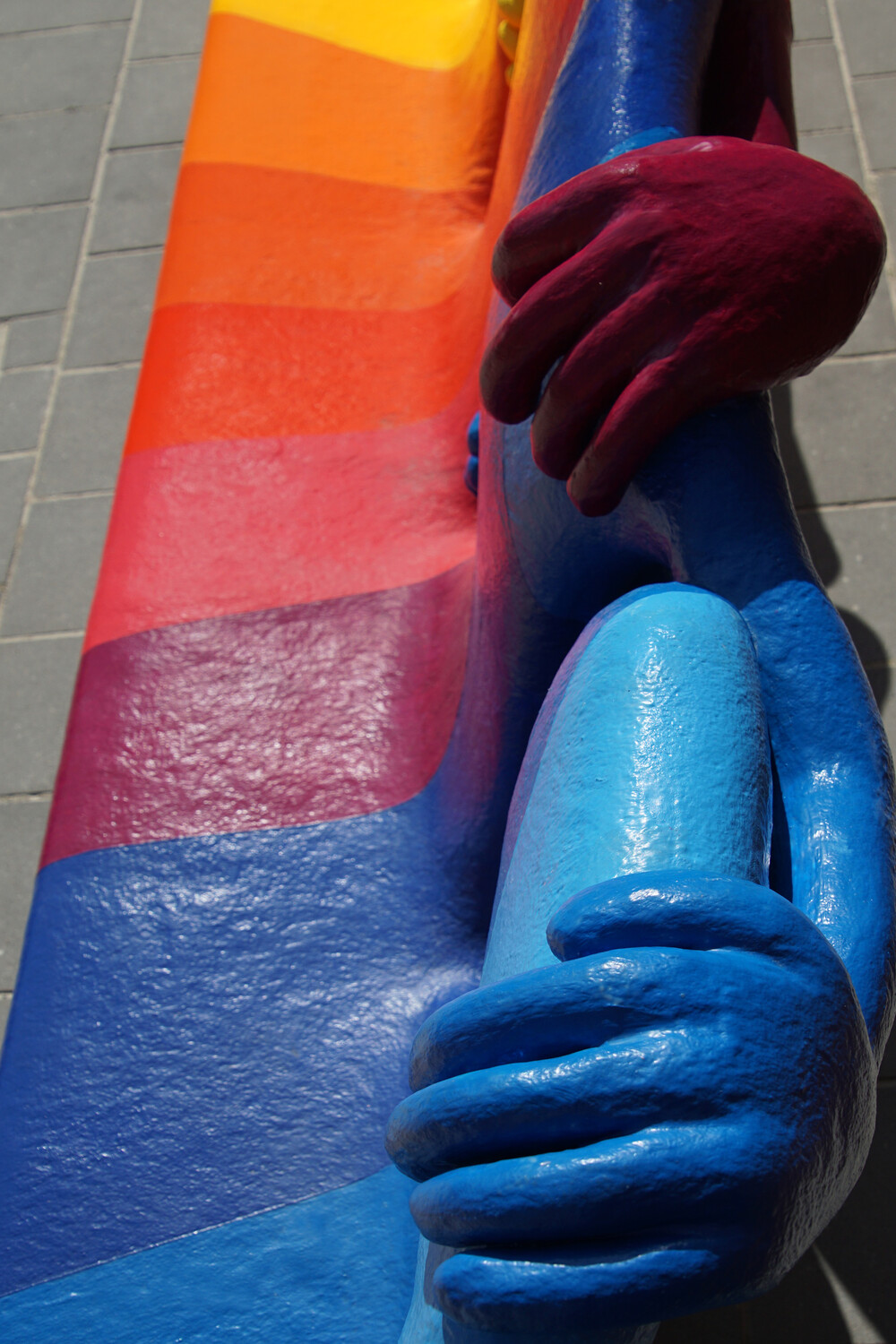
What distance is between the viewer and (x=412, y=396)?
1439mm

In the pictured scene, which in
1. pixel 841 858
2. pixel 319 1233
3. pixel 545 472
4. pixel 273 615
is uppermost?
pixel 545 472

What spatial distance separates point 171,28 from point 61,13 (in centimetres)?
31

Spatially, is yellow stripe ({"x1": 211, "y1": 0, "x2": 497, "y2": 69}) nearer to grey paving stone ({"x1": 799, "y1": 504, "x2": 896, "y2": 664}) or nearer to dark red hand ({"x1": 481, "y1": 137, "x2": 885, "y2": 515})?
grey paving stone ({"x1": 799, "y1": 504, "x2": 896, "y2": 664})

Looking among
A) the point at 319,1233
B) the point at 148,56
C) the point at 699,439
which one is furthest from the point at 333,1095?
the point at 148,56

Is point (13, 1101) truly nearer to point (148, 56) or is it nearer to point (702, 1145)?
point (702, 1145)

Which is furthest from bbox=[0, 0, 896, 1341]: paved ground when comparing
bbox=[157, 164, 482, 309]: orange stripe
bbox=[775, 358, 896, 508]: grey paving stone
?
bbox=[157, 164, 482, 309]: orange stripe

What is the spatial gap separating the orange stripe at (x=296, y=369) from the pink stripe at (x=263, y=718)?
0.92 ft

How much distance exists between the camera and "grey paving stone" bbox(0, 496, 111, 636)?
6.55 feet

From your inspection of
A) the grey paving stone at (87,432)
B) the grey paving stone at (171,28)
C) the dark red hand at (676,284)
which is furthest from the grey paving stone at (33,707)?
the grey paving stone at (171,28)

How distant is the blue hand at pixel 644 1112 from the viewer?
0.55 meters

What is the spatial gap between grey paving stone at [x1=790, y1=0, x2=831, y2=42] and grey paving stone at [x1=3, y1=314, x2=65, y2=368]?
154 cm

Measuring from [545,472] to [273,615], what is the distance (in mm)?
503

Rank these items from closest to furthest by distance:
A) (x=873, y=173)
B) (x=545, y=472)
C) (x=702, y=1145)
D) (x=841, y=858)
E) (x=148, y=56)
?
1. (x=702, y=1145)
2. (x=841, y=858)
3. (x=545, y=472)
4. (x=873, y=173)
5. (x=148, y=56)

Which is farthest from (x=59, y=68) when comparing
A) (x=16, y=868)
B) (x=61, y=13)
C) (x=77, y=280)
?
(x=16, y=868)
